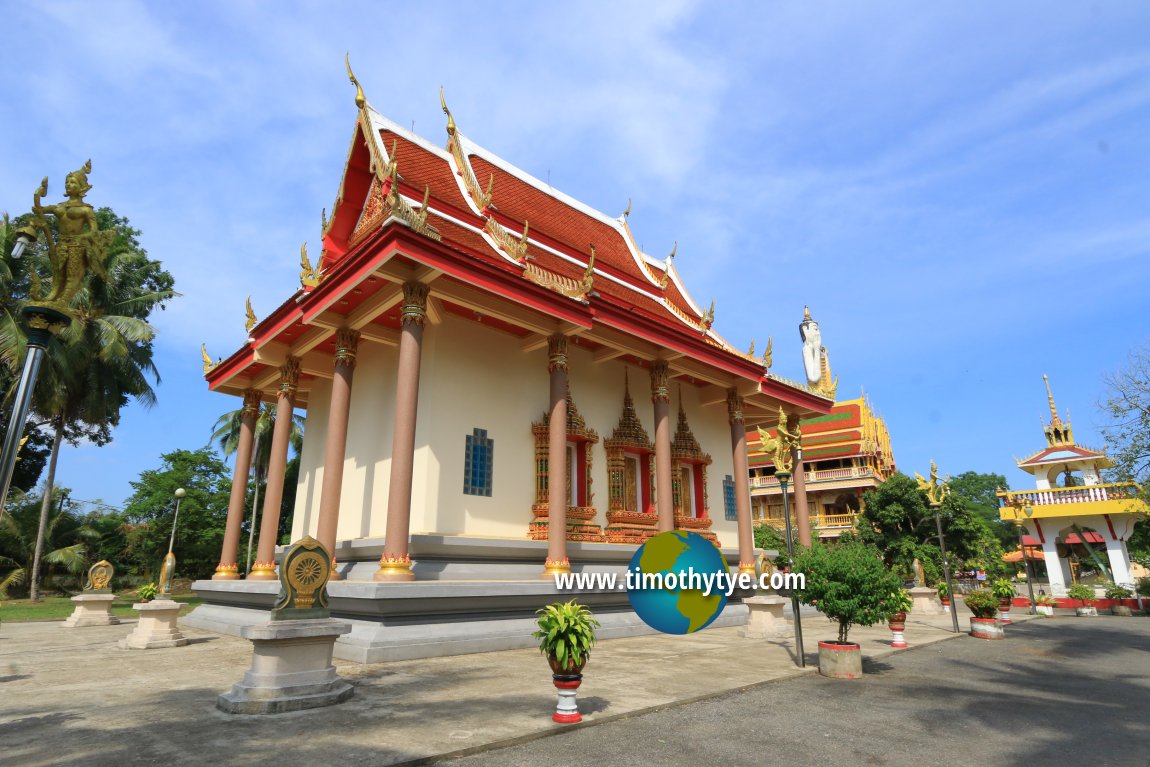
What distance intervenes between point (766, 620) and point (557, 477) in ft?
15.6

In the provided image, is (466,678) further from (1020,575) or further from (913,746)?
(1020,575)

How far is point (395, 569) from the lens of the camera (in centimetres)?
921

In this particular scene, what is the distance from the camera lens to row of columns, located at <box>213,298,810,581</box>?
31.7 ft

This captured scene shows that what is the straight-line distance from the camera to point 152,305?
25.8m

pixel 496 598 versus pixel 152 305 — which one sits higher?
pixel 152 305

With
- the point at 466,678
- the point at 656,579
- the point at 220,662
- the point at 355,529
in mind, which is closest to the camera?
the point at 656,579

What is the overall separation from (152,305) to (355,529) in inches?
764

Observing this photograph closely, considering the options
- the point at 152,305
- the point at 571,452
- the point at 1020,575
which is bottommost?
the point at 1020,575

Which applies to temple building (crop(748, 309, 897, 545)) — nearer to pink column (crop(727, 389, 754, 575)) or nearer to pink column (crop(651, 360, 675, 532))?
pink column (crop(727, 389, 754, 575))

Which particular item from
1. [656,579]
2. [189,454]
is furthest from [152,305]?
[656,579]

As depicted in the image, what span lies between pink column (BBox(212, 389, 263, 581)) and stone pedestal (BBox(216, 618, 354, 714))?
9430 mm

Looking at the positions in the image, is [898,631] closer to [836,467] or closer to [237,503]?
[237,503]

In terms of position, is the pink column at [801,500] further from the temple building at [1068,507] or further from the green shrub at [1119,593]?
the green shrub at [1119,593]

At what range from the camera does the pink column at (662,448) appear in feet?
43.7
